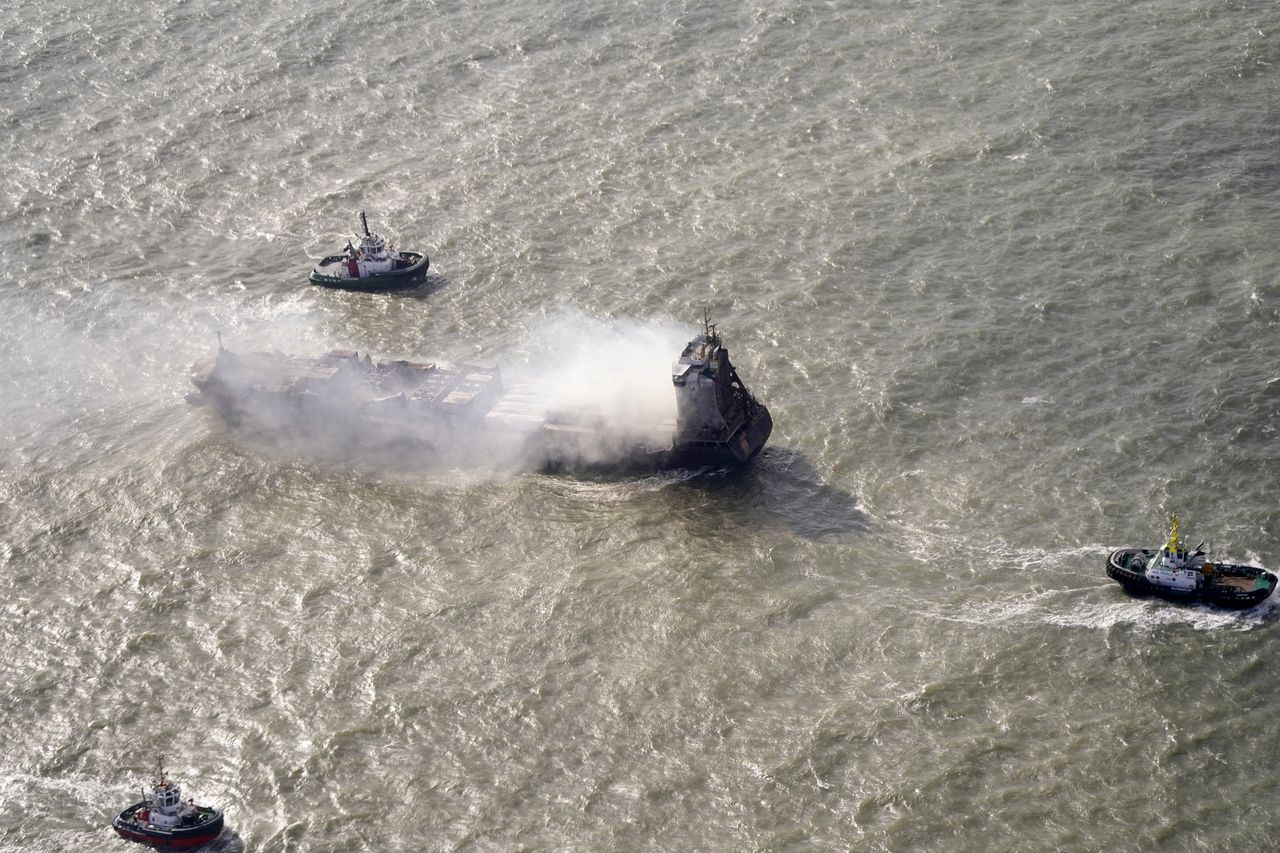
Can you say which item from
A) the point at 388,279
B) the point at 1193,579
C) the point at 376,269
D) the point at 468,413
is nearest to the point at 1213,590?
the point at 1193,579

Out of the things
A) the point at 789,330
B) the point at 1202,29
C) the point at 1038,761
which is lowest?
the point at 1038,761

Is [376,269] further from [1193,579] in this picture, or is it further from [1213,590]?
[1213,590]

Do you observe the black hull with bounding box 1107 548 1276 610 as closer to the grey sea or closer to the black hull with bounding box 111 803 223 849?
the grey sea

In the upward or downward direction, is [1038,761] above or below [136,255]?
below

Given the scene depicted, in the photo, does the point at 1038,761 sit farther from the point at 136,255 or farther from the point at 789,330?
the point at 136,255

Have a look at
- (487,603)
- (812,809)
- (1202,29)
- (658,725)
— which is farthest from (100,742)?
(1202,29)

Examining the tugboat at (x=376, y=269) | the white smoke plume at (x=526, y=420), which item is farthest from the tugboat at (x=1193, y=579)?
the tugboat at (x=376, y=269)
